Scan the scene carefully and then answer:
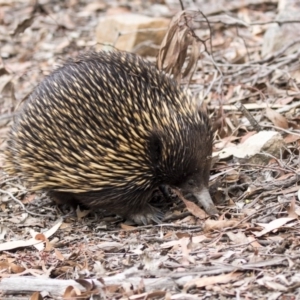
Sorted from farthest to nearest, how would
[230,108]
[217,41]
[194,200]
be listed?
[217,41]
[230,108]
[194,200]

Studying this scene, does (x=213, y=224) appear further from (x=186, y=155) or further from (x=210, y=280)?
(x=210, y=280)

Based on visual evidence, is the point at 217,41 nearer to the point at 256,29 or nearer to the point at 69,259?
the point at 256,29

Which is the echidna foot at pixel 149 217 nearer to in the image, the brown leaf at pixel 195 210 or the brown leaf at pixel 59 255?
the brown leaf at pixel 195 210

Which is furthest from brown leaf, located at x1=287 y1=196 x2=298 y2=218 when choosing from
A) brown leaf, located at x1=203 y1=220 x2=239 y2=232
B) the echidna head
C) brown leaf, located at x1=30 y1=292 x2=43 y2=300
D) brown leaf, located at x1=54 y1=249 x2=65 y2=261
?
brown leaf, located at x1=30 y1=292 x2=43 y2=300

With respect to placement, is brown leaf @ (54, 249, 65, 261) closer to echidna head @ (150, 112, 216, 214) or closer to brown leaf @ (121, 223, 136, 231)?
brown leaf @ (121, 223, 136, 231)

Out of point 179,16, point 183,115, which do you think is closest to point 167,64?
point 179,16
